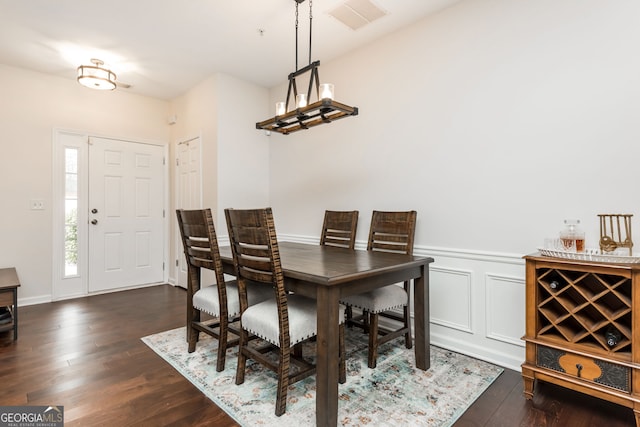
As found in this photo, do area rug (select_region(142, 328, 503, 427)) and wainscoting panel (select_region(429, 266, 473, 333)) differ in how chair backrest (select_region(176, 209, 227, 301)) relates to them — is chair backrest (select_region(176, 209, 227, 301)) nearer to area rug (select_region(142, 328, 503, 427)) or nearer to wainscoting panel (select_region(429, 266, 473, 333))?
area rug (select_region(142, 328, 503, 427))

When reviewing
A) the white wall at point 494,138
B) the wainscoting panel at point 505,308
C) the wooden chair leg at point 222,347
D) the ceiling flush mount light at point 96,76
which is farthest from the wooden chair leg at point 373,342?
the ceiling flush mount light at point 96,76

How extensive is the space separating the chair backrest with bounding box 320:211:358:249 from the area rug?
925mm

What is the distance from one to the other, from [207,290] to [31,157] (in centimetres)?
305

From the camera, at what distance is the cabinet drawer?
1604 mm

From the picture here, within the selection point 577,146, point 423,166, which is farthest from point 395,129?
point 577,146

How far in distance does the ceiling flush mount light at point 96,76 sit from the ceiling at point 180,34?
94 millimetres

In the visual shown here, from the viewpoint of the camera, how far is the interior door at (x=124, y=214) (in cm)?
426

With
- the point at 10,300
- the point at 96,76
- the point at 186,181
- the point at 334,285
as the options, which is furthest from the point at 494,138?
the point at 10,300

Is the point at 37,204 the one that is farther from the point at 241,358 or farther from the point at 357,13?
the point at 357,13

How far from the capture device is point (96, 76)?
11.4 feet

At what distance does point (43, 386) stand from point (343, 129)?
9.99 feet

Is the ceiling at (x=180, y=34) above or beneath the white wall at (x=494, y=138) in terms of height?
above

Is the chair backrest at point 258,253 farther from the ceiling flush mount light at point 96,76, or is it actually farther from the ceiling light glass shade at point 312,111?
the ceiling flush mount light at point 96,76

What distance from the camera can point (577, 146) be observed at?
2033 mm
